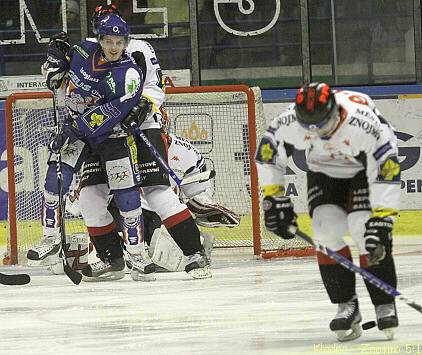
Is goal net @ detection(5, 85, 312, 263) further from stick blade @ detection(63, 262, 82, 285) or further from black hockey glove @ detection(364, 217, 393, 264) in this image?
black hockey glove @ detection(364, 217, 393, 264)

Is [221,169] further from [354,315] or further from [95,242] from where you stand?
[354,315]

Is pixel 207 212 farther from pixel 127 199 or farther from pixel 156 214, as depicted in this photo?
pixel 127 199

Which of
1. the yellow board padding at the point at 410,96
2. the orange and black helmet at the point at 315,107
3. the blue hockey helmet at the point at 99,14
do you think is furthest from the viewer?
the yellow board padding at the point at 410,96

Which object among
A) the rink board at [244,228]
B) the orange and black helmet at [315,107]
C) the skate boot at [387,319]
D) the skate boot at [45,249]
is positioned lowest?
the rink board at [244,228]

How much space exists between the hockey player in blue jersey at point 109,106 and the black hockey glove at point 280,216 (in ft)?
6.21

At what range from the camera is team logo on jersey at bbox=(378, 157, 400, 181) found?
3.85m

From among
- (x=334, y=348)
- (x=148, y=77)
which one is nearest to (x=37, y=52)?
(x=148, y=77)

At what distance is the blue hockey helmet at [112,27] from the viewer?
580 centimetres

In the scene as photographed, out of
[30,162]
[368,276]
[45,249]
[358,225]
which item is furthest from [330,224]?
[30,162]

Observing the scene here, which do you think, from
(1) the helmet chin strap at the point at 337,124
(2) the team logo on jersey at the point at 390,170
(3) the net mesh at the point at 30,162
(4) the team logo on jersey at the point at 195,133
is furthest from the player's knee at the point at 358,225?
(4) the team logo on jersey at the point at 195,133

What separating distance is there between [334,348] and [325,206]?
0.42 m

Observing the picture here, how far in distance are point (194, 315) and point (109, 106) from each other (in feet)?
4.46

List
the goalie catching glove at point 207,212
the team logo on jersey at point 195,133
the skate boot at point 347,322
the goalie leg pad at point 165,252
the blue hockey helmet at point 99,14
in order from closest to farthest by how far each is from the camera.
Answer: the skate boot at point 347,322, the blue hockey helmet at point 99,14, the goalie leg pad at point 165,252, the goalie catching glove at point 207,212, the team logo on jersey at point 195,133

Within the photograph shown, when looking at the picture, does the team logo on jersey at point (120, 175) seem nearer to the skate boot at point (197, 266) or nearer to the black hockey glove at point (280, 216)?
the skate boot at point (197, 266)
